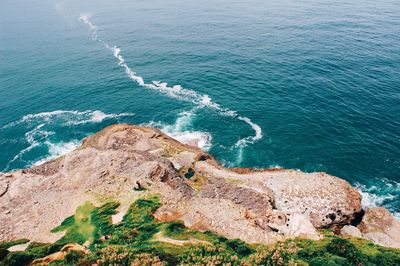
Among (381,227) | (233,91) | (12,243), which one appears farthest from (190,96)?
(12,243)

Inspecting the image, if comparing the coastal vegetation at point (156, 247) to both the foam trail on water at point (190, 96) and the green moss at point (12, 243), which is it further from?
the foam trail on water at point (190, 96)

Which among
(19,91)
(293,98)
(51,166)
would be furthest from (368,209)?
(19,91)

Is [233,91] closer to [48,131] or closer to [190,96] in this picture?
[190,96]

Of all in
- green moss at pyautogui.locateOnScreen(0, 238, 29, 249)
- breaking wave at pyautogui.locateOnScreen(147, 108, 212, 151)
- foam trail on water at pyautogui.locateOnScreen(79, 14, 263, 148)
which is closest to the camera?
green moss at pyautogui.locateOnScreen(0, 238, 29, 249)

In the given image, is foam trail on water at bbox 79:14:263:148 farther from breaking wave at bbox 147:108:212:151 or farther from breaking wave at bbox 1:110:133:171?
breaking wave at bbox 1:110:133:171

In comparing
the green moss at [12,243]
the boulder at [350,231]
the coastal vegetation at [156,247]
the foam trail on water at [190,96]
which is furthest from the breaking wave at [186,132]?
the green moss at [12,243]

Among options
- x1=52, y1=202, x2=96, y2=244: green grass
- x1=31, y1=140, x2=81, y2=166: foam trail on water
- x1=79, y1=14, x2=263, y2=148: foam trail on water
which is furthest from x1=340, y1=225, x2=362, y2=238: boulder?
x1=31, y1=140, x2=81, y2=166: foam trail on water
